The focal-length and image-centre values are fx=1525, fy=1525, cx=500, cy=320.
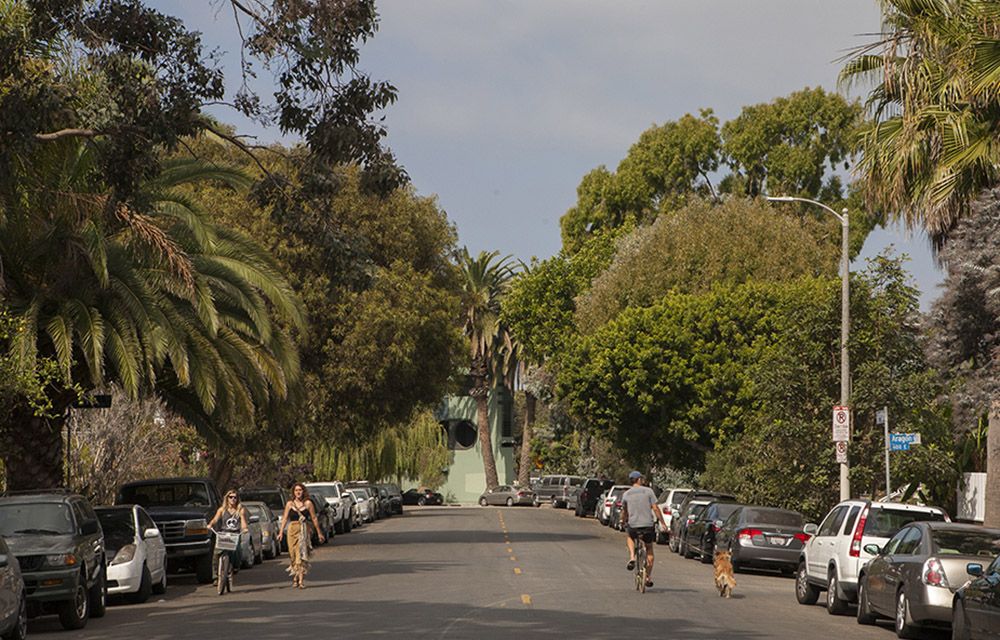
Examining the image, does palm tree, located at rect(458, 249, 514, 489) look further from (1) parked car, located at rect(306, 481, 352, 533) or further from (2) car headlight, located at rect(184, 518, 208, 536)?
(2) car headlight, located at rect(184, 518, 208, 536)

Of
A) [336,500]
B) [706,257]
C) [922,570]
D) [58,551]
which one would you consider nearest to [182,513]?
[58,551]

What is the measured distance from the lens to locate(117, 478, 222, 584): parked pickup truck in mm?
27688

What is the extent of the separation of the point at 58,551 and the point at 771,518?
15.7 m

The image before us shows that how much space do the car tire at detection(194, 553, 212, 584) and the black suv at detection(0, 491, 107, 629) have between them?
20.7 ft

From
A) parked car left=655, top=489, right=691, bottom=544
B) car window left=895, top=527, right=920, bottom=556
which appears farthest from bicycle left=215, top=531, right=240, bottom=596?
parked car left=655, top=489, right=691, bottom=544

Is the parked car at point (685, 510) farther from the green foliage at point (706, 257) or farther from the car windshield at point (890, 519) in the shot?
the green foliage at point (706, 257)

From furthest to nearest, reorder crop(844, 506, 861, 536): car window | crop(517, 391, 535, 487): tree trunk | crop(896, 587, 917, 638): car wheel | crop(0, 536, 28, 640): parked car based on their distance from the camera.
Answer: crop(517, 391, 535, 487): tree trunk < crop(844, 506, 861, 536): car window < crop(896, 587, 917, 638): car wheel < crop(0, 536, 28, 640): parked car

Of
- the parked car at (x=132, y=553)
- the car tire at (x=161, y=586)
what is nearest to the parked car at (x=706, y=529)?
the car tire at (x=161, y=586)

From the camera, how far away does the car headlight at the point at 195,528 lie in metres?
27.8

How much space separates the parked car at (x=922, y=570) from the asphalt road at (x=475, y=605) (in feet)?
1.51

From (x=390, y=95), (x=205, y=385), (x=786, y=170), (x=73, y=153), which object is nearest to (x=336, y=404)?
(x=205, y=385)

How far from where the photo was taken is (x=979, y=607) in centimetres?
1488

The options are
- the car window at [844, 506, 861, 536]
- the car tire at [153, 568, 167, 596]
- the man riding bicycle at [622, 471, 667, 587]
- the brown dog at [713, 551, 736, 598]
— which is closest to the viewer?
the car window at [844, 506, 861, 536]

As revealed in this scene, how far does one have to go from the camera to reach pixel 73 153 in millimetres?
25156
